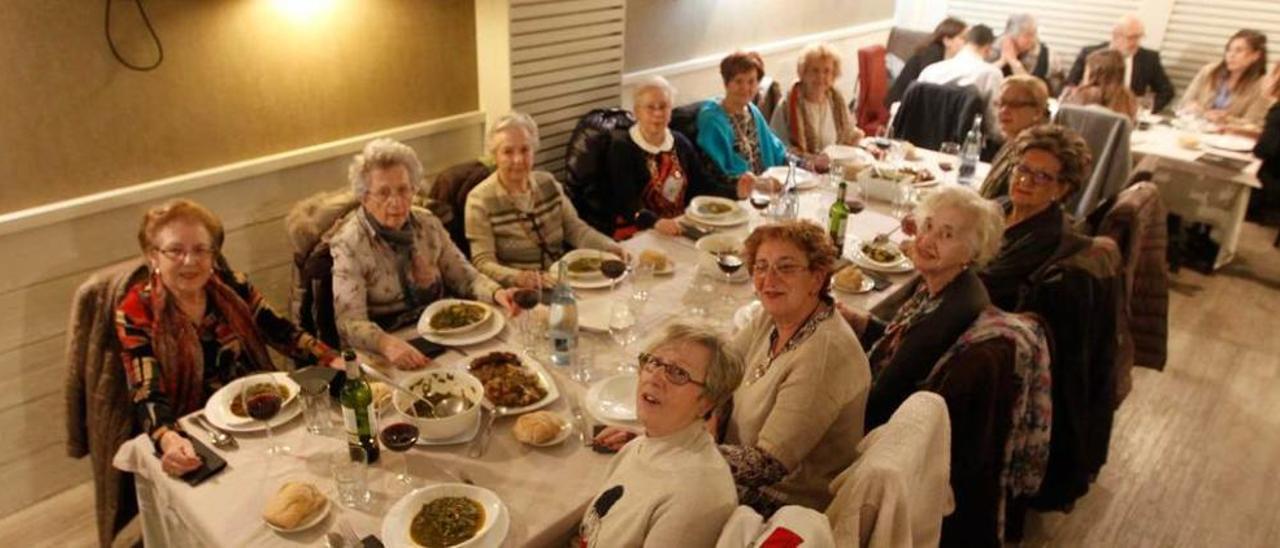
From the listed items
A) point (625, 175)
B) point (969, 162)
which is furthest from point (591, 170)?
point (969, 162)

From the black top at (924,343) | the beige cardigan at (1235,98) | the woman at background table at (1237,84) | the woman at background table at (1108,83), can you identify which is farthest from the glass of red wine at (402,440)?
the beige cardigan at (1235,98)

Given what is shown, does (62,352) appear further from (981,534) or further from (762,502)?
(981,534)

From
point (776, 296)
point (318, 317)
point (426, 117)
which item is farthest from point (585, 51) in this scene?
point (776, 296)

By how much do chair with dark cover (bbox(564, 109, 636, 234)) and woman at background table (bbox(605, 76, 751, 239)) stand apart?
0.16 feet

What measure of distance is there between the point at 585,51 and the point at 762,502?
2.86 meters

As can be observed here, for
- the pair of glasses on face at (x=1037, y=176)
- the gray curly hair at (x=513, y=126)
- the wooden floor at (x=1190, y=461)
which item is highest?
the gray curly hair at (x=513, y=126)

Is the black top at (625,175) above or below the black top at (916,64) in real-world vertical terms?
below

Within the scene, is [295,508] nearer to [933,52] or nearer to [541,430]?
[541,430]

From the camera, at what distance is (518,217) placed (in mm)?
3223

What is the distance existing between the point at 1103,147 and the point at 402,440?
12.6 ft

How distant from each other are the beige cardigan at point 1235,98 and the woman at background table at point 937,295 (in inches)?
172

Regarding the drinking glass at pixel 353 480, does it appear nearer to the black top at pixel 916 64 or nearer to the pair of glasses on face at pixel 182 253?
the pair of glasses on face at pixel 182 253

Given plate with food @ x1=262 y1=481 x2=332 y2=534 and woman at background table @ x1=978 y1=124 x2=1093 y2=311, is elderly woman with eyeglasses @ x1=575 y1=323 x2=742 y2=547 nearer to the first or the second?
plate with food @ x1=262 y1=481 x2=332 y2=534

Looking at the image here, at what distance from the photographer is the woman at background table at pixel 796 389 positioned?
1955 millimetres
